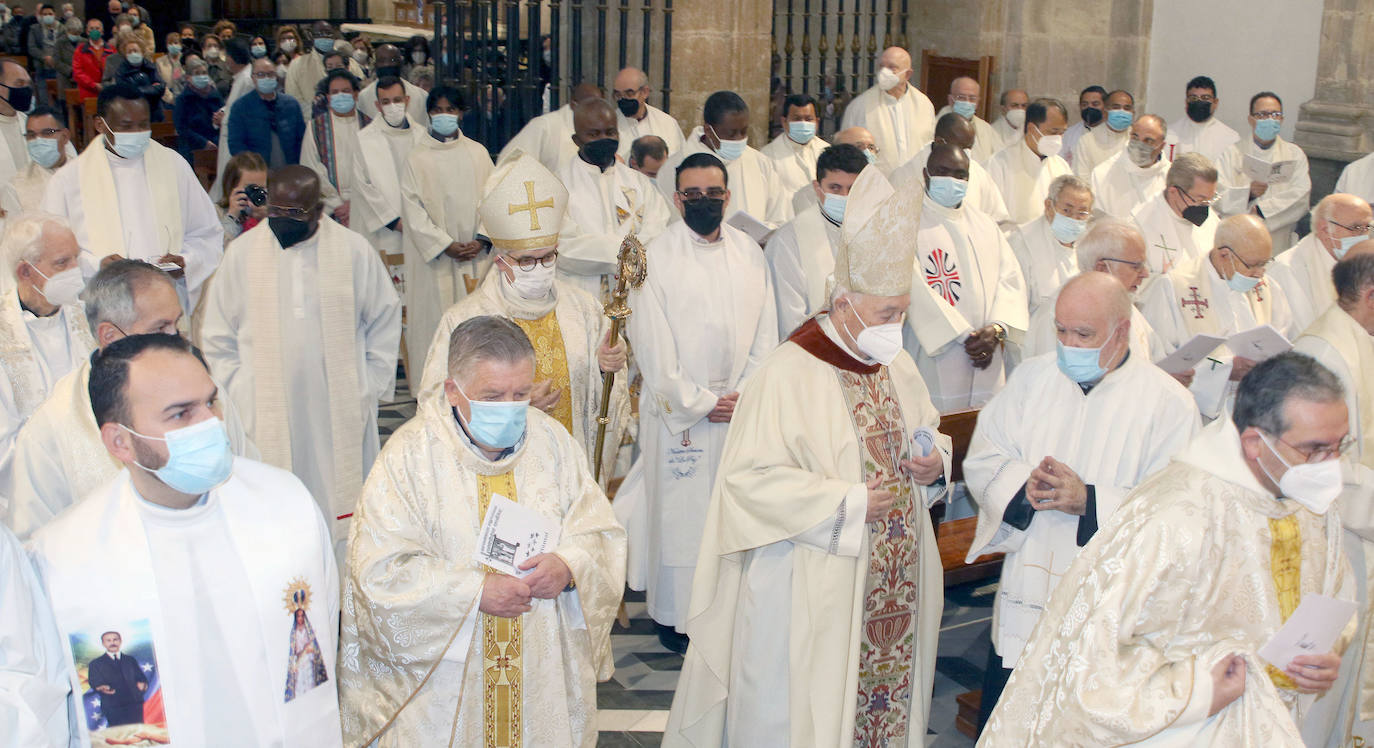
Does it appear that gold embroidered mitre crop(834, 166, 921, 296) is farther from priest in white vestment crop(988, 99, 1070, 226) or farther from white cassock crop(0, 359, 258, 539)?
priest in white vestment crop(988, 99, 1070, 226)

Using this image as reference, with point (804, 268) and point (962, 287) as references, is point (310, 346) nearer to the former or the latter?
point (804, 268)

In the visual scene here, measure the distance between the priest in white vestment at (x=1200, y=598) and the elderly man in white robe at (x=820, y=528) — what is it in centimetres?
93

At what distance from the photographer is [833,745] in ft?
13.8

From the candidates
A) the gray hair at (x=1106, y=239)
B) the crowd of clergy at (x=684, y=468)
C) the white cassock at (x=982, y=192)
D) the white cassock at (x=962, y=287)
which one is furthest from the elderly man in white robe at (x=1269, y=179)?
the gray hair at (x=1106, y=239)

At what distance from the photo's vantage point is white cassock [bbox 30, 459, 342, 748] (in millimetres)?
2961

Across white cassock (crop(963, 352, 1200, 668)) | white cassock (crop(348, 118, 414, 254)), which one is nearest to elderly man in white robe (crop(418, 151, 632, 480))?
white cassock (crop(963, 352, 1200, 668))

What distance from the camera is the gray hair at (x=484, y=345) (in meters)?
3.62

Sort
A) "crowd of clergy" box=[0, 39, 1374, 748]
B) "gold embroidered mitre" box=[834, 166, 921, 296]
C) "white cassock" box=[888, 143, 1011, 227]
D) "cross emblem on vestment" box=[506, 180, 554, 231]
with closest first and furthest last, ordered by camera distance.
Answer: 1. "crowd of clergy" box=[0, 39, 1374, 748]
2. "gold embroidered mitre" box=[834, 166, 921, 296]
3. "cross emblem on vestment" box=[506, 180, 554, 231]
4. "white cassock" box=[888, 143, 1011, 227]

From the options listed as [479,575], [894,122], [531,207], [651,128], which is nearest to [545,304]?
[531,207]

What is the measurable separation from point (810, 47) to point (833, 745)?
31.5ft

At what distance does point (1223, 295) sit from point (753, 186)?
3476 mm

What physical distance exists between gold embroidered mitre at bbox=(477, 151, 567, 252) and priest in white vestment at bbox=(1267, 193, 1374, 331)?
11.7 feet

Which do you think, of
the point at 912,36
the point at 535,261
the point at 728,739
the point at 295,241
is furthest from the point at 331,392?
the point at 912,36

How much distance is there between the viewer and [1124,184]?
963cm
